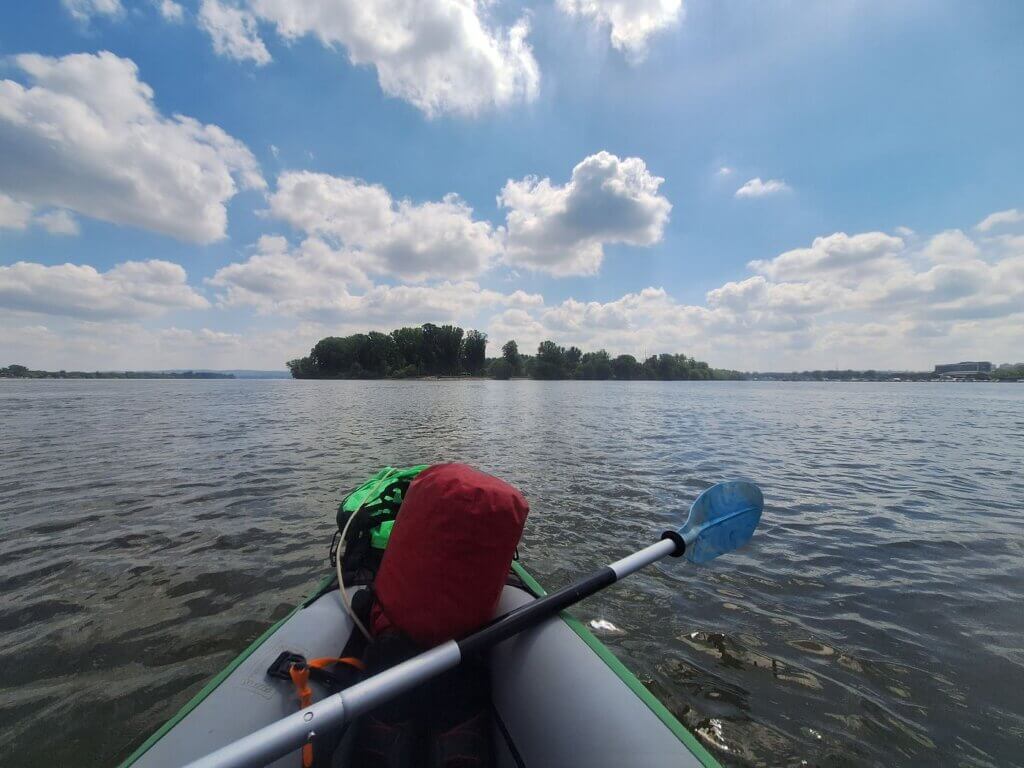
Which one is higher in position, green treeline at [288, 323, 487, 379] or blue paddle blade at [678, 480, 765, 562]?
green treeline at [288, 323, 487, 379]

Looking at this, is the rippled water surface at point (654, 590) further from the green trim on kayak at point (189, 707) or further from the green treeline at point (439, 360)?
the green treeline at point (439, 360)

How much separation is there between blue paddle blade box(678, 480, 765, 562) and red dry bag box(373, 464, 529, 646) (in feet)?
8.48

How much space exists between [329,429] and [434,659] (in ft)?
55.9

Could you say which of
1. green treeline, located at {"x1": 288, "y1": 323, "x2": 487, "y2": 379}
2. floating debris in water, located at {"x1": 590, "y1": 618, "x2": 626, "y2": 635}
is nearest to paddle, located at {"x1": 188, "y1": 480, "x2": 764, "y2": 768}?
floating debris in water, located at {"x1": 590, "y1": 618, "x2": 626, "y2": 635}

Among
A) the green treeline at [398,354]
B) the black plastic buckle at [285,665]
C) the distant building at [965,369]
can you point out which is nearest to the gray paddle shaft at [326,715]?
the black plastic buckle at [285,665]

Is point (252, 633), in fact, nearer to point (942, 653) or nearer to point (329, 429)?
point (942, 653)

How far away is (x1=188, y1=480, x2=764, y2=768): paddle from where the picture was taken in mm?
1780

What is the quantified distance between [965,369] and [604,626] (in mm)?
205777

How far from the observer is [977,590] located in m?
4.96

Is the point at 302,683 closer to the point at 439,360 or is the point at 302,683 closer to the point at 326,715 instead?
the point at 326,715

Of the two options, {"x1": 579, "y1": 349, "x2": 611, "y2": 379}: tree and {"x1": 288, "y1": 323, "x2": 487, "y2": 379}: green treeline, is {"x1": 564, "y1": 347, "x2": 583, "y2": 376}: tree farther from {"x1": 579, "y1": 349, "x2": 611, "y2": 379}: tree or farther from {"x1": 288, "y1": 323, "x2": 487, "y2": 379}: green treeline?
{"x1": 288, "y1": 323, "x2": 487, "y2": 379}: green treeline

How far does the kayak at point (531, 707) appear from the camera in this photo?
1941 mm

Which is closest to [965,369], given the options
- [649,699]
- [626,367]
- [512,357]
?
[626,367]

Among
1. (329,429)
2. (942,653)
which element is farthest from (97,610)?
(329,429)
